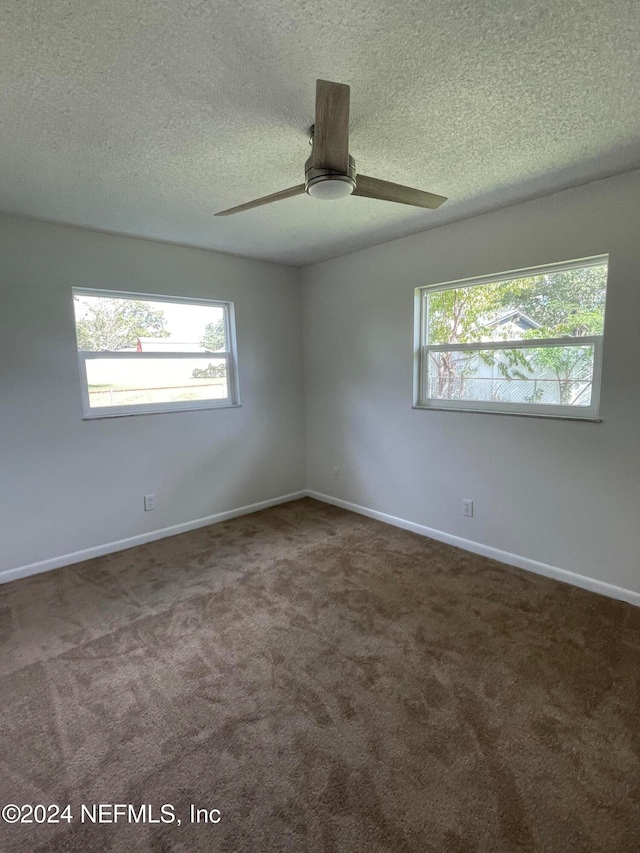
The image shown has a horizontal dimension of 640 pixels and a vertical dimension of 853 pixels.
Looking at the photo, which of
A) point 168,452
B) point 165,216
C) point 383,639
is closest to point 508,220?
point 165,216

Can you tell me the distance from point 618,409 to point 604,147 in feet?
4.41

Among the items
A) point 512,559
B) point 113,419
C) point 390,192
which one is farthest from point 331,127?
point 512,559

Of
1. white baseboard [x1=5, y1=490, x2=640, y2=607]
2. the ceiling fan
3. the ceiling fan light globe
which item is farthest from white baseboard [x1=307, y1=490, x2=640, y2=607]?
the ceiling fan light globe

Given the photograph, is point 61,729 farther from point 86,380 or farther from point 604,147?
point 604,147

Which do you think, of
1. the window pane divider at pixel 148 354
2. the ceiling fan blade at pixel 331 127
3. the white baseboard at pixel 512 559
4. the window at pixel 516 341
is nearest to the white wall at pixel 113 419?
the window pane divider at pixel 148 354

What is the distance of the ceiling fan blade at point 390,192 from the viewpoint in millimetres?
1717

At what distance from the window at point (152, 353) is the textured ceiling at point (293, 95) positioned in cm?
84

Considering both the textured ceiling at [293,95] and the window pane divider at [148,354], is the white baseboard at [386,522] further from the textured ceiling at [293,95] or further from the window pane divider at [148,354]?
the textured ceiling at [293,95]

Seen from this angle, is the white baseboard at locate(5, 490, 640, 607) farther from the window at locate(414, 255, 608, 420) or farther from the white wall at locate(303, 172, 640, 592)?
the window at locate(414, 255, 608, 420)

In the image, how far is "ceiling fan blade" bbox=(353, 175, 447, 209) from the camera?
1.72 m

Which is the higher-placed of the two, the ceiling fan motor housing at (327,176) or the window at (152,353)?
the ceiling fan motor housing at (327,176)

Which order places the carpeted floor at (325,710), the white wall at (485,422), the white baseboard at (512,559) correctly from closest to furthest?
the carpeted floor at (325,710) → the white wall at (485,422) → the white baseboard at (512,559)

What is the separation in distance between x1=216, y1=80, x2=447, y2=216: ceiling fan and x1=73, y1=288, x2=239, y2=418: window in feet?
5.73

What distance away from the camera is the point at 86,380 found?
3049 millimetres
